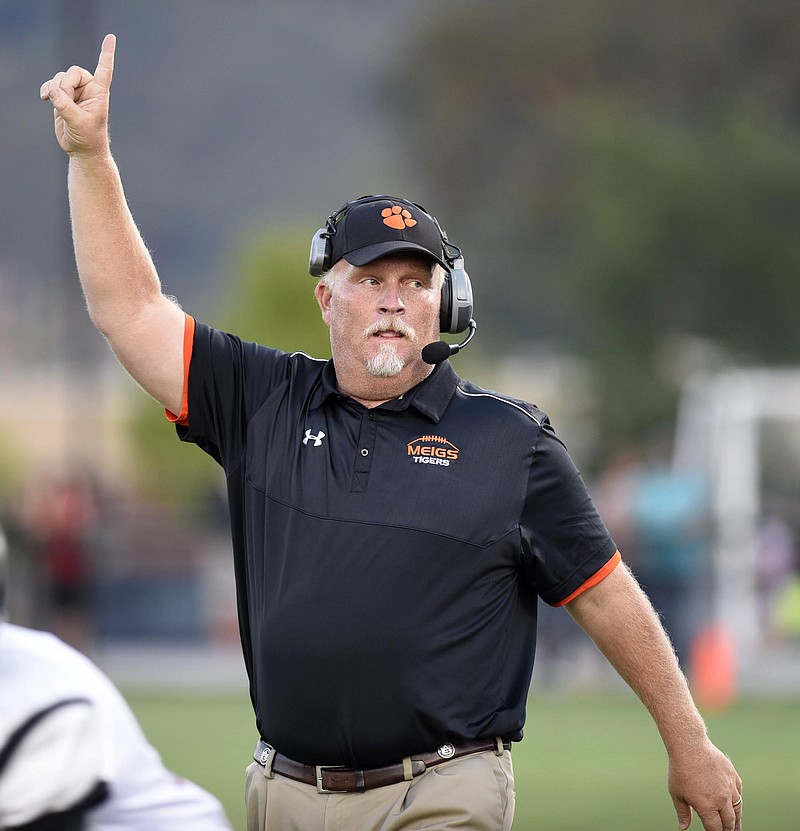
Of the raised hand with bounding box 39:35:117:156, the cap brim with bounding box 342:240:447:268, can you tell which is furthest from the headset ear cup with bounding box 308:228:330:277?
the raised hand with bounding box 39:35:117:156

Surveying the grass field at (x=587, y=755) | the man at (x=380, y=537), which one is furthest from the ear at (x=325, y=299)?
the grass field at (x=587, y=755)

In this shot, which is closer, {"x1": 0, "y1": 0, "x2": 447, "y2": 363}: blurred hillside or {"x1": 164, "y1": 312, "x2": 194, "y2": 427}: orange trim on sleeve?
{"x1": 164, "y1": 312, "x2": 194, "y2": 427}: orange trim on sleeve

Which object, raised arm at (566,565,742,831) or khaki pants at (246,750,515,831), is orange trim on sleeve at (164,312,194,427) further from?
raised arm at (566,565,742,831)

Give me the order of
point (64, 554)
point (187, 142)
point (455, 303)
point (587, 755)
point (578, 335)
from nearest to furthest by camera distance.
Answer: point (455, 303) → point (587, 755) → point (64, 554) → point (578, 335) → point (187, 142)

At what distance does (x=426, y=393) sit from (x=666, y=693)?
1.03m

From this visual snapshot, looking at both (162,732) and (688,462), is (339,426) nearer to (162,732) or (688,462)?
(162,732)

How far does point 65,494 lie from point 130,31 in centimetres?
17288

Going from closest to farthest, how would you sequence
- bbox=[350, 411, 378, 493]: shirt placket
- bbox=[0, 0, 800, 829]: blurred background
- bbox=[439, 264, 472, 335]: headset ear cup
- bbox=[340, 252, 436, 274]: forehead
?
bbox=[350, 411, 378, 493]: shirt placket → bbox=[340, 252, 436, 274]: forehead → bbox=[439, 264, 472, 335]: headset ear cup → bbox=[0, 0, 800, 829]: blurred background

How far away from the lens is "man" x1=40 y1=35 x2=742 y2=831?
4301 millimetres

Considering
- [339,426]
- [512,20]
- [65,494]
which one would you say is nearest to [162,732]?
[65,494]

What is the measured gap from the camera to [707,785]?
14.6 ft

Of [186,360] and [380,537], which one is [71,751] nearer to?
[380,537]

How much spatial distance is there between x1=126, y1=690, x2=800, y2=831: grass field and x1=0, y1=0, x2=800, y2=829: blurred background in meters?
0.18

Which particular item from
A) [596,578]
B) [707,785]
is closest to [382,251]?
[596,578]
